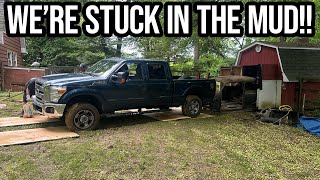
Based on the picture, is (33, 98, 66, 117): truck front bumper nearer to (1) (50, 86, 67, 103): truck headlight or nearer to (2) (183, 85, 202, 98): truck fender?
(1) (50, 86, 67, 103): truck headlight

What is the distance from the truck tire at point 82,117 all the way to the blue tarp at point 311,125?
533cm

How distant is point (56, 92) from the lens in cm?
669

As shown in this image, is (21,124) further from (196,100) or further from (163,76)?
(196,100)

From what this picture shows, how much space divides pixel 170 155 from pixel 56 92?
3.05 m

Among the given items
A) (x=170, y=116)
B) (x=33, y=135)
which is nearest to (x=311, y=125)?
(x=170, y=116)

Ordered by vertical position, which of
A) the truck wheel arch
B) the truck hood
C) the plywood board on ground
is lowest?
the plywood board on ground

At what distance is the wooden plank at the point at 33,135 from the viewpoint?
236 inches

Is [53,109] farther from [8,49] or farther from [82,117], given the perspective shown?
[8,49]

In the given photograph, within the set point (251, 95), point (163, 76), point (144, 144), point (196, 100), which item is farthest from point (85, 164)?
point (251, 95)

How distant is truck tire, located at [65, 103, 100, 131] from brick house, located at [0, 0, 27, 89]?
36.8 feet

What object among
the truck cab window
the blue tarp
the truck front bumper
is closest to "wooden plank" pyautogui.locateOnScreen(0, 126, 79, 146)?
the truck front bumper

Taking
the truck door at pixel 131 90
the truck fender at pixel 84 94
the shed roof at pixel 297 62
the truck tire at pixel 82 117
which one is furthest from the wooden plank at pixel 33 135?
the shed roof at pixel 297 62

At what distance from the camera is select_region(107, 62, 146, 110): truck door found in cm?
753

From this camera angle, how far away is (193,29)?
46.9 feet
